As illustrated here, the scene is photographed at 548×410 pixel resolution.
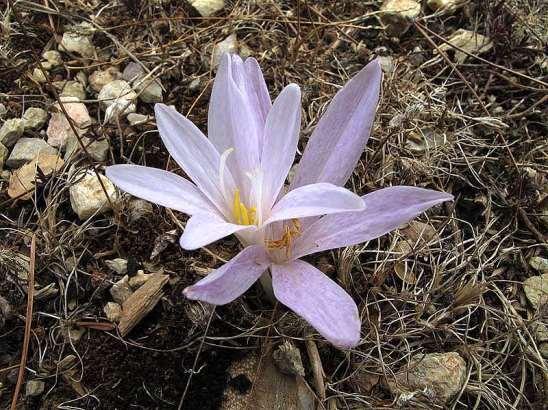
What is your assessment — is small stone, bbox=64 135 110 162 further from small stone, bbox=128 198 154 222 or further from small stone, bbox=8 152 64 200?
small stone, bbox=128 198 154 222

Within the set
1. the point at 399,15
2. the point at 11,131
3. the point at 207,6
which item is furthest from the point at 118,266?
the point at 399,15

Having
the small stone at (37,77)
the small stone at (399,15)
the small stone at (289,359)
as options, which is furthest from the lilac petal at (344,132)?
the small stone at (37,77)

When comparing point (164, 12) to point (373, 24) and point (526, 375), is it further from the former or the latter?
point (526, 375)

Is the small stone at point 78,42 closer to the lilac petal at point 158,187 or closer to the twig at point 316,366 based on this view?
the lilac petal at point 158,187

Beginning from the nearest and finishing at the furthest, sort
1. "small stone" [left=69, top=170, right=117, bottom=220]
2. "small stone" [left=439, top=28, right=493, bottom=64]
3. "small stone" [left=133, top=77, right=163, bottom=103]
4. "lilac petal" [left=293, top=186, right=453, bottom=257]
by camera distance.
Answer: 1. "lilac petal" [left=293, top=186, right=453, bottom=257]
2. "small stone" [left=69, top=170, right=117, bottom=220]
3. "small stone" [left=133, top=77, right=163, bottom=103]
4. "small stone" [left=439, top=28, right=493, bottom=64]

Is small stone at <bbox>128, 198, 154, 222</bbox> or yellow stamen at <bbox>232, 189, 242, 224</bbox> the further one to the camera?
small stone at <bbox>128, 198, 154, 222</bbox>

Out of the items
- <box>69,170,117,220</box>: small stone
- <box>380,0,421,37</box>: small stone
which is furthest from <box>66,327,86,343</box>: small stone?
<box>380,0,421,37</box>: small stone
